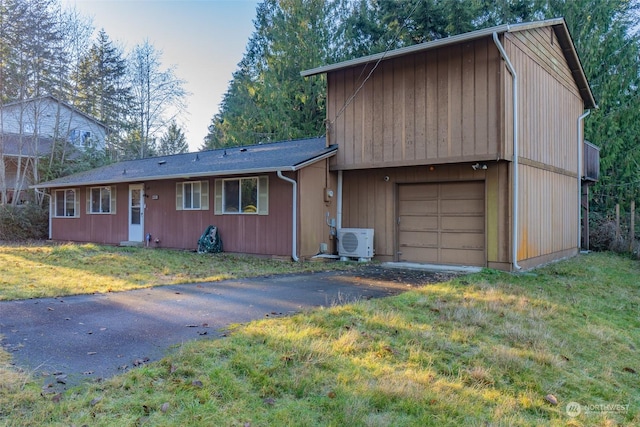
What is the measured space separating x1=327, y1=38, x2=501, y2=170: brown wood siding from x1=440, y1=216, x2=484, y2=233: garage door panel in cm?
147

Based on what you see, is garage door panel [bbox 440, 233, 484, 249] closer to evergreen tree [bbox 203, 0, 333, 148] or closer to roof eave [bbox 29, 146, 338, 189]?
roof eave [bbox 29, 146, 338, 189]

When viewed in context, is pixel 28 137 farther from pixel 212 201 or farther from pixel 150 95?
pixel 212 201

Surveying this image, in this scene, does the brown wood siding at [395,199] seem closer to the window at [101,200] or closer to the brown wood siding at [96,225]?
the brown wood siding at [96,225]

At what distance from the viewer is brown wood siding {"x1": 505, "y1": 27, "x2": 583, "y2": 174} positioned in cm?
945

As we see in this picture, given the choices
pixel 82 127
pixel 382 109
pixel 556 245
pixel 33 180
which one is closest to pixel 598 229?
pixel 556 245

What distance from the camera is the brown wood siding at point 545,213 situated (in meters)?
9.41

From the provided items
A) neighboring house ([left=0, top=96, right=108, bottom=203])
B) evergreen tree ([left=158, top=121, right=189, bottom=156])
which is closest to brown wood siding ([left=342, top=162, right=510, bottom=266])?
neighboring house ([left=0, top=96, right=108, bottom=203])

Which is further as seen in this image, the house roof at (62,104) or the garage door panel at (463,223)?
the house roof at (62,104)

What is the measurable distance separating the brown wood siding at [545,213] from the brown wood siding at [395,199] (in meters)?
0.44

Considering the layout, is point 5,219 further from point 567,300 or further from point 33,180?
point 567,300

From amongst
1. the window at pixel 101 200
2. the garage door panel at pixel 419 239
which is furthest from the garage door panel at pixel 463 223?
the window at pixel 101 200

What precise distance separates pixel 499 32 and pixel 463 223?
4030 mm

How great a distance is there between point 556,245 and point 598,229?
4695mm

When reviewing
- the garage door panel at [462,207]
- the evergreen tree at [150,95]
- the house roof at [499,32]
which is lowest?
the garage door panel at [462,207]
